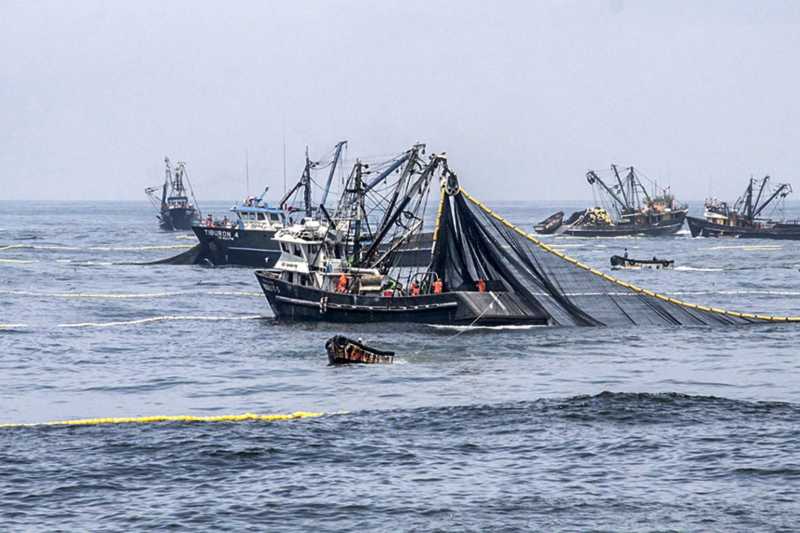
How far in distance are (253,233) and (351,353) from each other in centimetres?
6445

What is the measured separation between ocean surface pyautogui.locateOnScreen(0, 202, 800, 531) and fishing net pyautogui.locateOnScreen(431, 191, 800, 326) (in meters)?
0.97

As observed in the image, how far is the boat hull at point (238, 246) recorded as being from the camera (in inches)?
4594

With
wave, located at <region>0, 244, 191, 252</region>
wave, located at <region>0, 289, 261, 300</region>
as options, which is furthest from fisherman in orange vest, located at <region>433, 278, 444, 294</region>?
wave, located at <region>0, 244, 191, 252</region>

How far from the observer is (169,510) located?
31.3 metres

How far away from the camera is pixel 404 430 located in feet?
131

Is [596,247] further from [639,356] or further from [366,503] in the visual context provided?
[366,503]

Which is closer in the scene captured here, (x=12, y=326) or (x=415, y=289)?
(x=415, y=289)

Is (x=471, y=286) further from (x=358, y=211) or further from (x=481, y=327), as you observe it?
(x=358, y=211)

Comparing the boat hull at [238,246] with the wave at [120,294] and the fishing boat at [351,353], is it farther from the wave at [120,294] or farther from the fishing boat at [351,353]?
the fishing boat at [351,353]

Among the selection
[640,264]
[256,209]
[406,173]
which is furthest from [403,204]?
[640,264]

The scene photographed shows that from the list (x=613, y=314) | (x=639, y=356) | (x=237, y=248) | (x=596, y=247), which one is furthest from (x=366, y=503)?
(x=596, y=247)

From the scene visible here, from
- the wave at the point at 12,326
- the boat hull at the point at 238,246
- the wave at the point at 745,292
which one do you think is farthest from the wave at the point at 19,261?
the wave at the point at 745,292

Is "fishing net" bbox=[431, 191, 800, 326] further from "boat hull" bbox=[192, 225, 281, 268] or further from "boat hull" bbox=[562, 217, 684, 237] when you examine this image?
"boat hull" bbox=[562, 217, 684, 237]

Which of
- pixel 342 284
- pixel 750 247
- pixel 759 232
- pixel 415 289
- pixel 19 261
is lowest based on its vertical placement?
pixel 19 261
